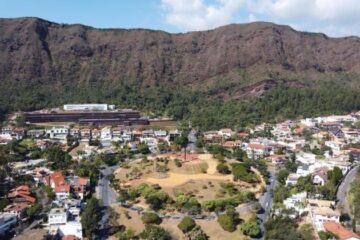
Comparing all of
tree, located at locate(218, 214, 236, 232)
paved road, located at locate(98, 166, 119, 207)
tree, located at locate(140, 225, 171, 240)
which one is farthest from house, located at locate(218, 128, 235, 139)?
tree, located at locate(140, 225, 171, 240)

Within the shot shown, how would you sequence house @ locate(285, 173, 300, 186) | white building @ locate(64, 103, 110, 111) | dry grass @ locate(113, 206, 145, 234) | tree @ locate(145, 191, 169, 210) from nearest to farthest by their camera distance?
dry grass @ locate(113, 206, 145, 234), tree @ locate(145, 191, 169, 210), house @ locate(285, 173, 300, 186), white building @ locate(64, 103, 110, 111)

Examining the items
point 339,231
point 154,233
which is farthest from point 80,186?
point 339,231

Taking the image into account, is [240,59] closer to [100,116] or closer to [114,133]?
[100,116]

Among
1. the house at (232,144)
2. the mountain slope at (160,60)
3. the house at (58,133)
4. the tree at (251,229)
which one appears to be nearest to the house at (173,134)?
the house at (232,144)

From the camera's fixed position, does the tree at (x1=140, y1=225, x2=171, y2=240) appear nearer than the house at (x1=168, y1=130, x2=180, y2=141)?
Yes

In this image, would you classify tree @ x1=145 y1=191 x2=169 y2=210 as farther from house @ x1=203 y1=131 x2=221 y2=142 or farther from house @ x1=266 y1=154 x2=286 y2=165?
house @ x1=203 y1=131 x2=221 y2=142

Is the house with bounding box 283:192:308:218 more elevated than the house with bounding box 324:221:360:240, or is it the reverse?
the house with bounding box 283:192:308:218

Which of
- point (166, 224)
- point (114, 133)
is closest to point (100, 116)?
point (114, 133)


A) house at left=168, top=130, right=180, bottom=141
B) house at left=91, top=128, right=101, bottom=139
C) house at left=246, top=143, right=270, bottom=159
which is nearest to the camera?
house at left=246, top=143, right=270, bottom=159
